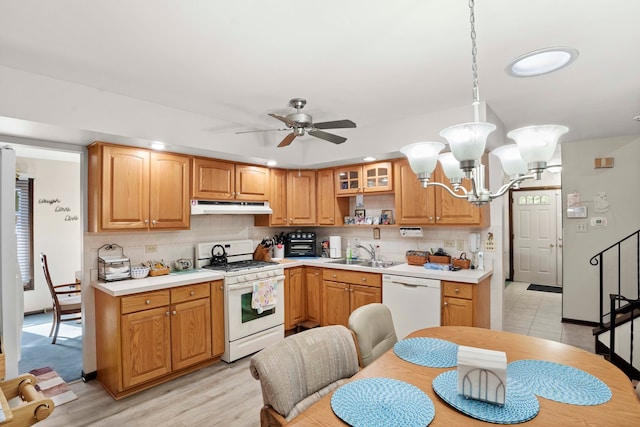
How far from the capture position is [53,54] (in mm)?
2043

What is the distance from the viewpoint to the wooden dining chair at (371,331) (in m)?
1.87

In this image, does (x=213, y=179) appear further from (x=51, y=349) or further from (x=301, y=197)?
(x=51, y=349)

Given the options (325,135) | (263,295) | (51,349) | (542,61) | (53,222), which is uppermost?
(542,61)

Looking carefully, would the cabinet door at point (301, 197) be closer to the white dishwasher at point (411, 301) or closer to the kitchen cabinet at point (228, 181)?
the kitchen cabinet at point (228, 181)

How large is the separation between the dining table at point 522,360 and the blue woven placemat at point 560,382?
0.08 feet

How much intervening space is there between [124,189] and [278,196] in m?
1.84

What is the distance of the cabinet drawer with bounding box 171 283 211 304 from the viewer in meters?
3.01

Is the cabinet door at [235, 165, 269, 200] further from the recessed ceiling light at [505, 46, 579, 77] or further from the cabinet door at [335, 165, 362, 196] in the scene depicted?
the recessed ceiling light at [505, 46, 579, 77]

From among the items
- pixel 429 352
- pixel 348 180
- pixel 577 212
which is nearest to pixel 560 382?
pixel 429 352

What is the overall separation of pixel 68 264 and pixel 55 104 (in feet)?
12.6

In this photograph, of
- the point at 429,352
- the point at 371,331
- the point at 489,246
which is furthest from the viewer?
the point at 489,246

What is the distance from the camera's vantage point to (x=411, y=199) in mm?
3627

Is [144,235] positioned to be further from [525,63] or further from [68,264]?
[525,63]

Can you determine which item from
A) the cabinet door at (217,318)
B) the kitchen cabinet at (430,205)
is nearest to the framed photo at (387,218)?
the kitchen cabinet at (430,205)
